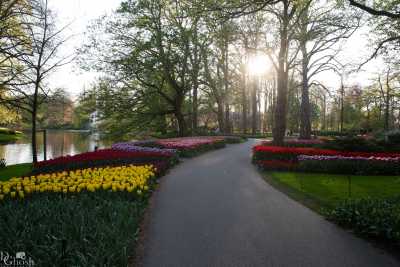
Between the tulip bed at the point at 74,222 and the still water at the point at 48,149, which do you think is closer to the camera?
the tulip bed at the point at 74,222

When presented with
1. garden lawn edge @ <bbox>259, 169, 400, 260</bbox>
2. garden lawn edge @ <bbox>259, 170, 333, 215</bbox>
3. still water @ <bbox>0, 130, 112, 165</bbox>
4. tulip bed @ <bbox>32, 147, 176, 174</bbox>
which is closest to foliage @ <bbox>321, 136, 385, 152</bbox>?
garden lawn edge @ <bbox>259, 169, 400, 260</bbox>

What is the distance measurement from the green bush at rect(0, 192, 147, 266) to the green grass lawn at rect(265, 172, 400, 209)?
181 inches

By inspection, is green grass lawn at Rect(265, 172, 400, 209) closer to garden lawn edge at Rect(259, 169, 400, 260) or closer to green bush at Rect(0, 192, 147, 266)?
garden lawn edge at Rect(259, 169, 400, 260)

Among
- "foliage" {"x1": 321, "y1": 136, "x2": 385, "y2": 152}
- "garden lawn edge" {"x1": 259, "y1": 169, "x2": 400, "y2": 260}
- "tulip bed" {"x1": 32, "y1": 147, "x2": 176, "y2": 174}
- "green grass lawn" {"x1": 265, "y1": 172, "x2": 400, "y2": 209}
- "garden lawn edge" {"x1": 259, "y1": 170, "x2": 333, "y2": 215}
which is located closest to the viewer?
"garden lawn edge" {"x1": 259, "y1": 169, "x2": 400, "y2": 260}

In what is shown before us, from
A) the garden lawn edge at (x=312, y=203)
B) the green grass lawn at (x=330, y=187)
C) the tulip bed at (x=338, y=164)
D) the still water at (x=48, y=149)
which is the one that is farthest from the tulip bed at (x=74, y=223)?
the still water at (x=48, y=149)

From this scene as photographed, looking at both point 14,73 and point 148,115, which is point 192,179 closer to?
point 14,73

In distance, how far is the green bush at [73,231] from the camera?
3.83m

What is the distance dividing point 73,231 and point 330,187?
7576mm

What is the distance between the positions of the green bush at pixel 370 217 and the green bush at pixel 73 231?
3.95m

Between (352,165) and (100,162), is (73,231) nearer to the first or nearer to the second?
(100,162)

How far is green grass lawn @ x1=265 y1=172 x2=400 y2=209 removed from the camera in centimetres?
809

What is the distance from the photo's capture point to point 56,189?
22.0 ft

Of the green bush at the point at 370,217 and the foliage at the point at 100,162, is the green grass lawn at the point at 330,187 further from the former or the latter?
the foliage at the point at 100,162

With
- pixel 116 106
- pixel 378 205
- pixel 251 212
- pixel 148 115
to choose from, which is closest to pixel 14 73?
pixel 116 106
